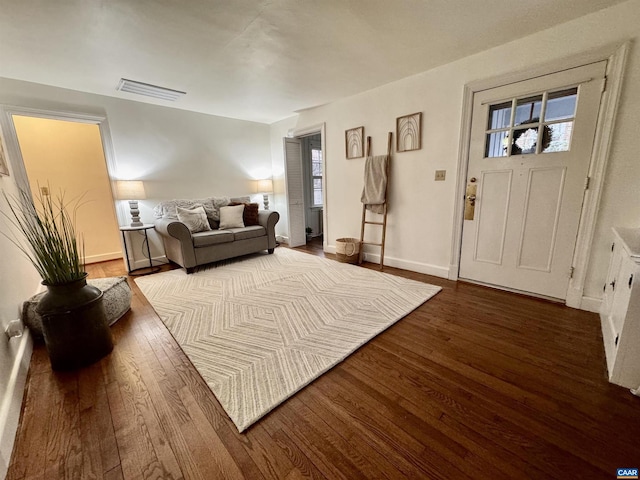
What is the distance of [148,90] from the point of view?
9.70ft

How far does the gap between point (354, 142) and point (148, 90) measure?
8.27ft

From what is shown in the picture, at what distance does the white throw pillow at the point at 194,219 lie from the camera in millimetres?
3397

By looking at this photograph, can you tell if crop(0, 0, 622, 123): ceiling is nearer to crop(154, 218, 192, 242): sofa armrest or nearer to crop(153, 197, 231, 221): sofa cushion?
crop(153, 197, 231, 221): sofa cushion

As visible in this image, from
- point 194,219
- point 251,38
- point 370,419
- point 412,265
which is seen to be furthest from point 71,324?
point 412,265

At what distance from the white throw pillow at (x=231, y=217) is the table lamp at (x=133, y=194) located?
0.99 metres

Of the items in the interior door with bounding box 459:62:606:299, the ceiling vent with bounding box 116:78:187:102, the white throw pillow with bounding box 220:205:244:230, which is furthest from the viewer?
the white throw pillow with bounding box 220:205:244:230

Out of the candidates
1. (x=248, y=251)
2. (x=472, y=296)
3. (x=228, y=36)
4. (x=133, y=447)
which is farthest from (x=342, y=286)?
(x=228, y=36)

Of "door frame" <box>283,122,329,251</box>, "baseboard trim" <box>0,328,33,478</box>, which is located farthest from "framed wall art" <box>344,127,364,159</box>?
"baseboard trim" <box>0,328,33,478</box>

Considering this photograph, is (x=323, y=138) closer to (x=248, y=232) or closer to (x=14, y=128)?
(x=248, y=232)

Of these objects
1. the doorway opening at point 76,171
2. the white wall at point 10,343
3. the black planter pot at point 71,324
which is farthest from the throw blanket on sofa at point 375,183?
the doorway opening at point 76,171

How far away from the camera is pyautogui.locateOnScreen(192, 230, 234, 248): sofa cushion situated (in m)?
3.21

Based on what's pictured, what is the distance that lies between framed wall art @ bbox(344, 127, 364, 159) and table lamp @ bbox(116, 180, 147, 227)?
275 cm

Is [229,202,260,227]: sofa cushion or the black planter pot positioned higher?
[229,202,260,227]: sofa cushion

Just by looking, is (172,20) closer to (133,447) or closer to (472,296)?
(133,447)
